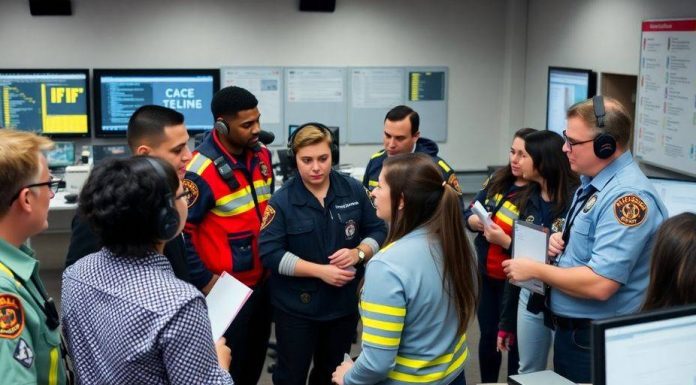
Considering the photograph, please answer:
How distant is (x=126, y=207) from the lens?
1.45m

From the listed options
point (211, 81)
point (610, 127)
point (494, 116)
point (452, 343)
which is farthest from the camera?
point (494, 116)

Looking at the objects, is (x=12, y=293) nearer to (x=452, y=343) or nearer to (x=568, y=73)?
(x=452, y=343)

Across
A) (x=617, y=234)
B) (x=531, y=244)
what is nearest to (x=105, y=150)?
(x=531, y=244)

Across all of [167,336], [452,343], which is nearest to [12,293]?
[167,336]

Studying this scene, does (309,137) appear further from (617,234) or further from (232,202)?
(617,234)

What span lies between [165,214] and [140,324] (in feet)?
0.71

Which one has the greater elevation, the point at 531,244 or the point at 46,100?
the point at 46,100

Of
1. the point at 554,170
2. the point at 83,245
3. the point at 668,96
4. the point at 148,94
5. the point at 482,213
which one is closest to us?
the point at 83,245

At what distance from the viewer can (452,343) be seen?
2.02m

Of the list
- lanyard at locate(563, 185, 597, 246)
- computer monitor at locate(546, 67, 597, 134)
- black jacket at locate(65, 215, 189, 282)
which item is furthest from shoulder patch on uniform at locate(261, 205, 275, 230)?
computer monitor at locate(546, 67, 597, 134)

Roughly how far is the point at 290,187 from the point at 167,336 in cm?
146

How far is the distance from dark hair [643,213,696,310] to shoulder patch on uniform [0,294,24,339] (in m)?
1.26

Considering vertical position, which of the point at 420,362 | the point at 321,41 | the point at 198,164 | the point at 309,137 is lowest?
the point at 420,362

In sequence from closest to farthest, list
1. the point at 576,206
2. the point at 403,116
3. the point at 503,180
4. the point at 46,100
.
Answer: the point at 576,206, the point at 503,180, the point at 403,116, the point at 46,100
